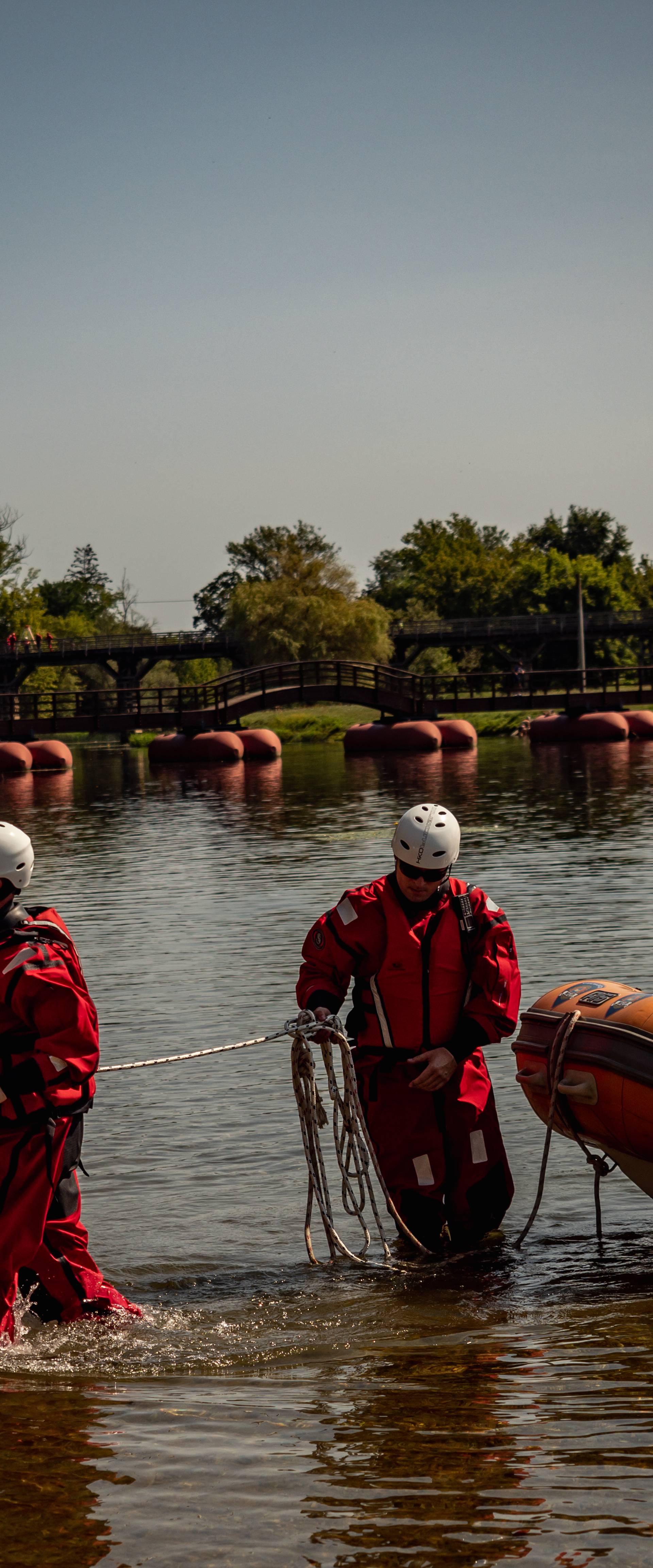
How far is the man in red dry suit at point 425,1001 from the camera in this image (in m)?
5.74

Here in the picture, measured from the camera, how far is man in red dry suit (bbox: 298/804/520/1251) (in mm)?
5738

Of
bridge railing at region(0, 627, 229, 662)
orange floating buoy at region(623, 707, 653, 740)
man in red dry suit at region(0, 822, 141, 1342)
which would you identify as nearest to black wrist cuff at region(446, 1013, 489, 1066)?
man in red dry suit at region(0, 822, 141, 1342)

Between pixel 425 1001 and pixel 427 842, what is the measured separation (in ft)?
2.07

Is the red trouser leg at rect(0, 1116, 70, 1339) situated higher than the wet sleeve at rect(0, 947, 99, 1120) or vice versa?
the wet sleeve at rect(0, 947, 99, 1120)

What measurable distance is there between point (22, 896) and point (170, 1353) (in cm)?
1277

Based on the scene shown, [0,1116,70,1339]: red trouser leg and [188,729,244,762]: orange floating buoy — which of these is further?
[188,729,244,762]: orange floating buoy

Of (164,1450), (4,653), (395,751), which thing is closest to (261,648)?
(4,653)

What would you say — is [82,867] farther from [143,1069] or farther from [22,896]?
[143,1069]

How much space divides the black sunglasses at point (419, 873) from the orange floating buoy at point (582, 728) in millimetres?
48177

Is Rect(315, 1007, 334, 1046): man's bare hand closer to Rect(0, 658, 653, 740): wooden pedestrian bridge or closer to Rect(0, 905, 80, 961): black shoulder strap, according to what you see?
Rect(0, 905, 80, 961): black shoulder strap

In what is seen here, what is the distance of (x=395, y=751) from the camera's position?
182 feet

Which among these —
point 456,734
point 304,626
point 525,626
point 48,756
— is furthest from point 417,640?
point 48,756

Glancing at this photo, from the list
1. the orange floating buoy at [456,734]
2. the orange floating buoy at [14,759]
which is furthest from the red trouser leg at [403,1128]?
the orange floating buoy at [456,734]

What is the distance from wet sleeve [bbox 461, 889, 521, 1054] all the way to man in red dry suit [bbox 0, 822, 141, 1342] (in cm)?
157
